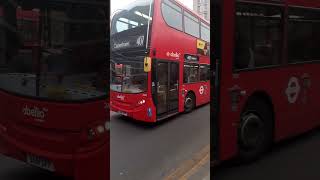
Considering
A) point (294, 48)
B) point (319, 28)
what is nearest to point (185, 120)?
point (294, 48)

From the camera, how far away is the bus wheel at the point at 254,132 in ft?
5.20

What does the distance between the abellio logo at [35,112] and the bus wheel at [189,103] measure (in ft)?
1.51

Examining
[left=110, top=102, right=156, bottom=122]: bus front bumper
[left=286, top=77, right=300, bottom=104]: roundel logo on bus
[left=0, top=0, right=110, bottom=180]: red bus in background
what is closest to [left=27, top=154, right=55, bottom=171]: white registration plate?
[left=0, top=0, right=110, bottom=180]: red bus in background

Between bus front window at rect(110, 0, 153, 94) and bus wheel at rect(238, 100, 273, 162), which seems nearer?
bus front window at rect(110, 0, 153, 94)

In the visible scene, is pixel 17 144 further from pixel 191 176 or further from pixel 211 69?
pixel 211 69

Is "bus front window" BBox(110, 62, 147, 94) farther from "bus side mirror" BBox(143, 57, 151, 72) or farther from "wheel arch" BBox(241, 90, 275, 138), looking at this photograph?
"wheel arch" BBox(241, 90, 275, 138)

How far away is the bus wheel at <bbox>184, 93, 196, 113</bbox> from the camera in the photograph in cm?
117

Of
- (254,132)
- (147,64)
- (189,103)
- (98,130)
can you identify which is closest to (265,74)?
(254,132)

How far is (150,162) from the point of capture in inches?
44.4

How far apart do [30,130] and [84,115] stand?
0.19m

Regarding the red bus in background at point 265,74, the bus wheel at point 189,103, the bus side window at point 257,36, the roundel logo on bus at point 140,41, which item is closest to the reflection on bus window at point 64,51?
the roundel logo on bus at point 140,41

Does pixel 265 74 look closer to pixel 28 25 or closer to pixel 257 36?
pixel 257 36

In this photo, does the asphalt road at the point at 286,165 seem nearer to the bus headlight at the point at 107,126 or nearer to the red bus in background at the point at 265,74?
the red bus in background at the point at 265,74

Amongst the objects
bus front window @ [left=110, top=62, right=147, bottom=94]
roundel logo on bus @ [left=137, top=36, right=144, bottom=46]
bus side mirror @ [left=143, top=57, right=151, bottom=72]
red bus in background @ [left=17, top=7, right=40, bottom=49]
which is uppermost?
red bus in background @ [left=17, top=7, right=40, bottom=49]
